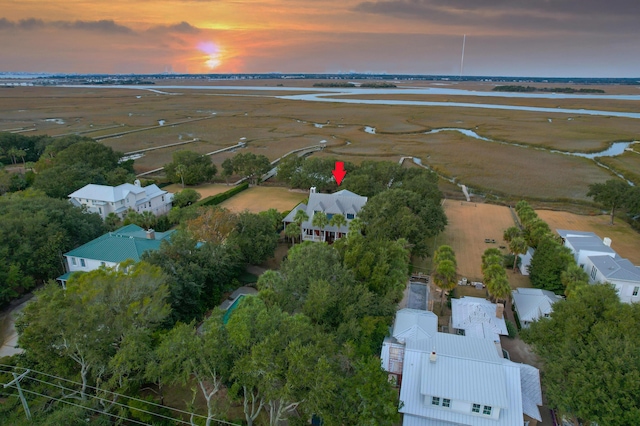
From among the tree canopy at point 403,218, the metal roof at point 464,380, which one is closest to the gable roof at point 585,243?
the tree canopy at point 403,218

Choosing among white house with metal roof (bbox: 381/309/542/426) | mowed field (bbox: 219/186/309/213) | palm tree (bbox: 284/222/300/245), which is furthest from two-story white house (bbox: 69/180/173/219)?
white house with metal roof (bbox: 381/309/542/426)

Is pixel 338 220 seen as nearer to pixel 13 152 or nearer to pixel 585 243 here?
pixel 585 243

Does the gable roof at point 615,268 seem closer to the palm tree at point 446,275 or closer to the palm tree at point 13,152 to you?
the palm tree at point 446,275

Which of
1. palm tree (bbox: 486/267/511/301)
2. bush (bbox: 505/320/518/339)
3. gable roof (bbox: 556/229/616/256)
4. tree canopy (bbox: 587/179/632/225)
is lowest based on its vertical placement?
bush (bbox: 505/320/518/339)

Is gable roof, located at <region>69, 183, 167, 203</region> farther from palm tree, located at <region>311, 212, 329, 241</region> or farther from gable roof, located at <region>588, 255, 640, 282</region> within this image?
gable roof, located at <region>588, 255, 640, 282</region>

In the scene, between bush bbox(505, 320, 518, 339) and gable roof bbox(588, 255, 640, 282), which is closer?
bush bbox(505, 320, 518, 339)

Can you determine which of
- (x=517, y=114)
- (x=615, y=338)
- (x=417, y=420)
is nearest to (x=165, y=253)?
(x=417, y=420)
